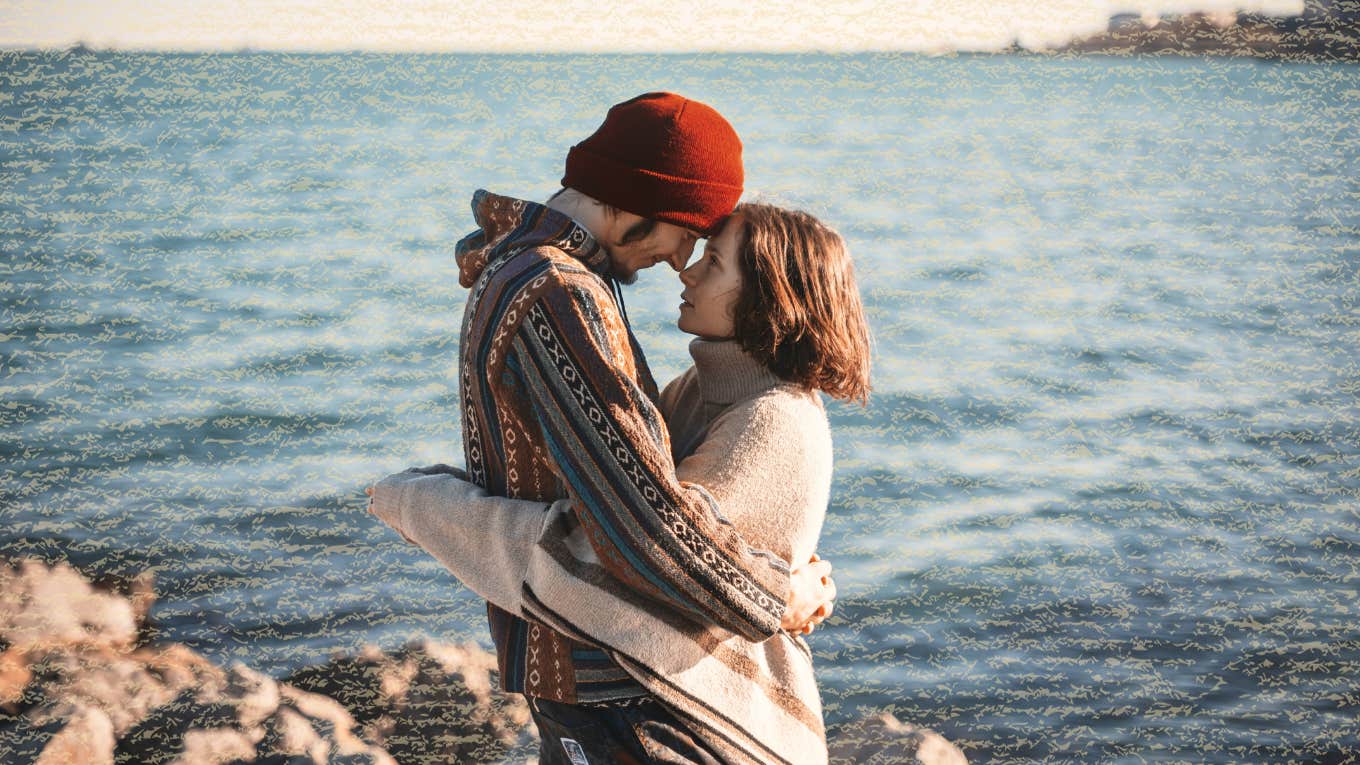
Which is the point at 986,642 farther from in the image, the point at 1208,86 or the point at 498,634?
the point at 1208,86

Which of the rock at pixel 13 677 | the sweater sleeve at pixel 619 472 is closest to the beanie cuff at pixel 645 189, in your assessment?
the sweater sleeve at pixel 619 472

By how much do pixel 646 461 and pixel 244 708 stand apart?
2.83 meters

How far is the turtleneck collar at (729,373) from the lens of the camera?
2.18 m

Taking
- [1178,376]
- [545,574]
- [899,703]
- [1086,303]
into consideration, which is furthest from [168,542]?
[1086,303]

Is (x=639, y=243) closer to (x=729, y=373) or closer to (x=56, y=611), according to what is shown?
(x=729, y=373)

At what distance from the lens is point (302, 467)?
25.1ft

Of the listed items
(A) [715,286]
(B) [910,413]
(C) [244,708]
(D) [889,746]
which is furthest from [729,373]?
(B) [910,413]

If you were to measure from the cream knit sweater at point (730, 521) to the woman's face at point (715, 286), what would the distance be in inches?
1.5

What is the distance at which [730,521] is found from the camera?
75.5 inches

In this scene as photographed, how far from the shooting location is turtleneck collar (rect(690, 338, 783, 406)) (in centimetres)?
218

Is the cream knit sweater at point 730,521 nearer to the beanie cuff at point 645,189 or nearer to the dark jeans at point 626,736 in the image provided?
the dark jeans at point 626,736

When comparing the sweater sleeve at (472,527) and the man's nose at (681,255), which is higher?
the man's nose at (681,255)

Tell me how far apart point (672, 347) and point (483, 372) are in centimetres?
909

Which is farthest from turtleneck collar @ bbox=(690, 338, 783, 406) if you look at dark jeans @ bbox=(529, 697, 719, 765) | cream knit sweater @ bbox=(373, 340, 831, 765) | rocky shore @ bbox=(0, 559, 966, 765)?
rocky shore @ bbox=(0, 559, 966, 765)
